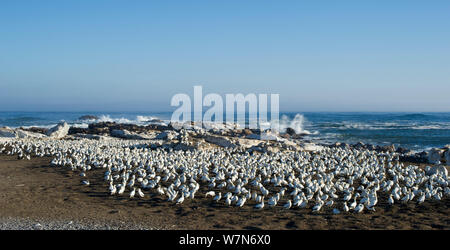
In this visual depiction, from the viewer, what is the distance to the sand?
30.3 ft

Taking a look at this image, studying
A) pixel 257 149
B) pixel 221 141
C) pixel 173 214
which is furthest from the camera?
pixel 221 141

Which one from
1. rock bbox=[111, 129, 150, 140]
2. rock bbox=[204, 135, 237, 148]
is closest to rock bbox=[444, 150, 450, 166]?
rock bbox=[204, 135, 237, 148]

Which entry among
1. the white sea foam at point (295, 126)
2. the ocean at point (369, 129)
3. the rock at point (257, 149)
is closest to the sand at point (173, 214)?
the rock at point (257, 149)

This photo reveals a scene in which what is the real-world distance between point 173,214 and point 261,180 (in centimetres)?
545

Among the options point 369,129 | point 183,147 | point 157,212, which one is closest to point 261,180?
point 157,212

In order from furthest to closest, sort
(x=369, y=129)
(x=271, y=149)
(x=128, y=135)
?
(x=369, y=129) → (x=128, y=135) → (x=271, y=149)

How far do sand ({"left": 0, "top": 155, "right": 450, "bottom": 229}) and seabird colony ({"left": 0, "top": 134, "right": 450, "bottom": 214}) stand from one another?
34cm

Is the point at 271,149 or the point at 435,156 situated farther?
the point at 271,149

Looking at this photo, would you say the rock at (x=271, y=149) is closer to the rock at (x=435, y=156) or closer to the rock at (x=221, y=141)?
the rock at (x=221, y=141)

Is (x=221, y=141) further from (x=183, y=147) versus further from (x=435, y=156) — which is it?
(x=435, y=156)

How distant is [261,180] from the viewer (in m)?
14.8

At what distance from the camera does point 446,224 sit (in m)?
9.48
